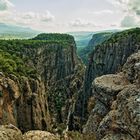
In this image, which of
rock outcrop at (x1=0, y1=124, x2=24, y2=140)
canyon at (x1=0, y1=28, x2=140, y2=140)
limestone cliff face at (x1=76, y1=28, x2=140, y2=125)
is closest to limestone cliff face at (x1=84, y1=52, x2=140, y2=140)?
canyon at (x1=0, y1=28, x2=140, y2=140)

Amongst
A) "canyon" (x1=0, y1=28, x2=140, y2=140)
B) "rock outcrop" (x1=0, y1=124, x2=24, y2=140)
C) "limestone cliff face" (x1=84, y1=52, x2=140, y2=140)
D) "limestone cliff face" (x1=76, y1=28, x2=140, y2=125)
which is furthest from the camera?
"limestone cliff face" (x1=76, y1=28, x2=140, y2=125)

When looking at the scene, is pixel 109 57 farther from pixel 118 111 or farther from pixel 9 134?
pixel 118 111

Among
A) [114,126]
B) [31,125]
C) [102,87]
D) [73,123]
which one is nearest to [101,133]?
[114,126]

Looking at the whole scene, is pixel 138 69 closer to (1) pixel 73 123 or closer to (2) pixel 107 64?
(1) pixel 73 123

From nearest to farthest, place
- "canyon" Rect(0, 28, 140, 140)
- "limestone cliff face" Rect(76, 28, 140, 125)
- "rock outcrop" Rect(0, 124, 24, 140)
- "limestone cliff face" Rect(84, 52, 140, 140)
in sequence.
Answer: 1. "limestone cliff face" Rect(84, 52, 140, 140)
2. "canyon" Rect(0, 28, 140, 140)
3. "rock outcrop" Rect(0, 124, 24, 140)
4. "limestone cliff face" Rect(76, 28, 140, 125)

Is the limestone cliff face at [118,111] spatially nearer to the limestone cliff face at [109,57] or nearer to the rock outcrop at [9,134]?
the rock outcrop at [9,134]

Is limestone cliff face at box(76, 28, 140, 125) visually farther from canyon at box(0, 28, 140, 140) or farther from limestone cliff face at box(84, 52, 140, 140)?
limestone cliff face at box(84, 52, 140, 140)
